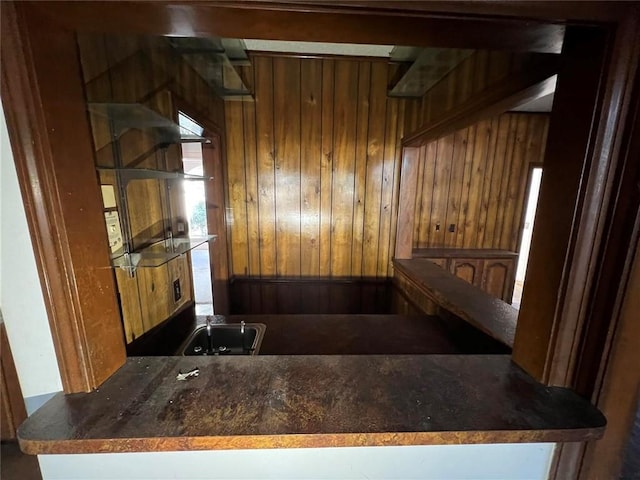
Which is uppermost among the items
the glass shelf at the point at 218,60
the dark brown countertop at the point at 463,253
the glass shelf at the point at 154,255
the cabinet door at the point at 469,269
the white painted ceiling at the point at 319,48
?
the white painted ceiling at the point at 319,48

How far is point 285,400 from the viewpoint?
2.36 feet

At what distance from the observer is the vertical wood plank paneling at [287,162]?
231 cm

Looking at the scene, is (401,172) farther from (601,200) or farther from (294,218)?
(601,200)

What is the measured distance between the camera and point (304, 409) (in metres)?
0.69

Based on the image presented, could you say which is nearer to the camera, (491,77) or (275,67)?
(491,77)

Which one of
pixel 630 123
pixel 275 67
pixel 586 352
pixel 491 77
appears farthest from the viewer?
pixel 275 67

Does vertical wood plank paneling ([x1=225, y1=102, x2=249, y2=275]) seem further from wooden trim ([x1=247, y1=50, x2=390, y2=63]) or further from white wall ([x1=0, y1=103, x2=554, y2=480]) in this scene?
white wall ([x1=0, y1=103, x2=554, y2=480])

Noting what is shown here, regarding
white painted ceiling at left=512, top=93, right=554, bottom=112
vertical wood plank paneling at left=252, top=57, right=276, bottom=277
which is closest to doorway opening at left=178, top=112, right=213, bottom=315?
vertical wood plank paneling at left=252, top=57, right=276, bottom=277

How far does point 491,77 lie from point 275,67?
1751 millimetres

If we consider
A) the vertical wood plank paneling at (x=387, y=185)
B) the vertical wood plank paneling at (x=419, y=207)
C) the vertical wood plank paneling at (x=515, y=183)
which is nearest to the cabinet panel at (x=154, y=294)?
the vertical wood plank paneling at (x=387, y=185)

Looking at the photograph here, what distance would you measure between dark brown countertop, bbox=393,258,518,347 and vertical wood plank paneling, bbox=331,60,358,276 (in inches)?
25.5

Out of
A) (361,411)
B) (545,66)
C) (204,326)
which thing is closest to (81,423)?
(361,411)

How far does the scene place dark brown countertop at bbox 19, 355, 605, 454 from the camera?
2.05ft

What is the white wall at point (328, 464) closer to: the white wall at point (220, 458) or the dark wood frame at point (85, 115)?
the white wall at point (220, 458)
